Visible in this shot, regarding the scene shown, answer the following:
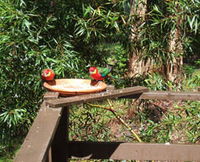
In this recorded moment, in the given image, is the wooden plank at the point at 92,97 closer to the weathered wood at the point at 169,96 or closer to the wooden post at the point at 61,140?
the weathered wood at the point at 169,96

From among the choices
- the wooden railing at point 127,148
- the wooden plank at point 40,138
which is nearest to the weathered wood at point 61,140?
the wooden railing at point 127,148

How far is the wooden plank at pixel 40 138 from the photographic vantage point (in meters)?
0.85

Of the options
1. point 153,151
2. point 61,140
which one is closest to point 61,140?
point 61,140

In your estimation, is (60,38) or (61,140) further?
(60,38)

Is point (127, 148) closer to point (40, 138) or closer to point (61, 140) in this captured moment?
point (61, 140)

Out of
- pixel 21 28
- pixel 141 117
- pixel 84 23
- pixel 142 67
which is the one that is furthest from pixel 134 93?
pixel 142 67

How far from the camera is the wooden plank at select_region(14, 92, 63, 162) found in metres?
0.85

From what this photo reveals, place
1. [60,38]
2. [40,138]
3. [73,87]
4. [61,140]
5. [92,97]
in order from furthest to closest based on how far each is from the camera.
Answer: [60,38] < [61,140] < [73,87] < [92,97] < [40,138]

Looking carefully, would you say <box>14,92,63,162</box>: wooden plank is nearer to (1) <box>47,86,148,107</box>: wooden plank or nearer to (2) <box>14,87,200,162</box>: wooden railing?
(1) <box>47,86,148,107</box>: wooden plank

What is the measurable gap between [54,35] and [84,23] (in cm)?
28

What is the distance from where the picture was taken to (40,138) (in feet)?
3.21

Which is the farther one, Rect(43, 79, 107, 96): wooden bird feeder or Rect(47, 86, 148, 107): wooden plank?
Rect(43, 79, 107, 96): wooden bird feeder

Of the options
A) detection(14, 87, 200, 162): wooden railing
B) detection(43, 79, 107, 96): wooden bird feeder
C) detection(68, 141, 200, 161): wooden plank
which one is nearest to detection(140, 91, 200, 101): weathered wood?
detection(14, 87, 200, 162): wooden railing

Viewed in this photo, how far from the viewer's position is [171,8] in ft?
7.98
